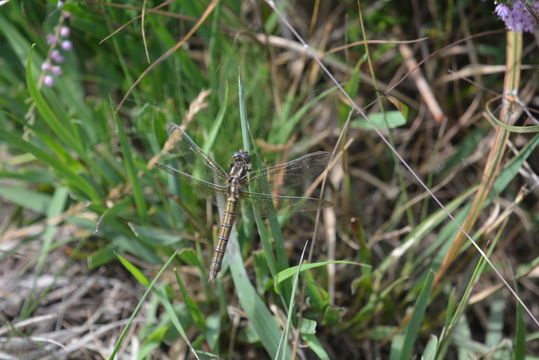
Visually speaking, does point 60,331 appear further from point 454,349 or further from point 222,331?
point 454,349

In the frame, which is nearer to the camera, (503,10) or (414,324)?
(503,10)

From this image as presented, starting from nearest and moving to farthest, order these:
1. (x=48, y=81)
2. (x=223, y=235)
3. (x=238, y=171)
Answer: (x=223, y=235)
(x=238, y=171)
(x=48, y=81)

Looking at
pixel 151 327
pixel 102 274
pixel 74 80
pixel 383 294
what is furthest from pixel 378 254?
pixel 74 80

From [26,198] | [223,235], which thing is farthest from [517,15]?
[26,198]

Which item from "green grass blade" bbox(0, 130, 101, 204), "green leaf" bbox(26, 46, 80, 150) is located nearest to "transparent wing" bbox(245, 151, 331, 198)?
"green grass blade" bbox(0, 130, 101, 204)

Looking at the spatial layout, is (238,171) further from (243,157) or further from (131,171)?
(131,171)

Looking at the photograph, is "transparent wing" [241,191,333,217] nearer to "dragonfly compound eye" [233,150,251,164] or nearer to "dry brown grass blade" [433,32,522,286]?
"dragonfly compound eye" [233,150,251,164]

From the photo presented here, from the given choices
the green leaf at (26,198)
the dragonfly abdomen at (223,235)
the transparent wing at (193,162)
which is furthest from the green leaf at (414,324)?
the green leaf at (26,198)
